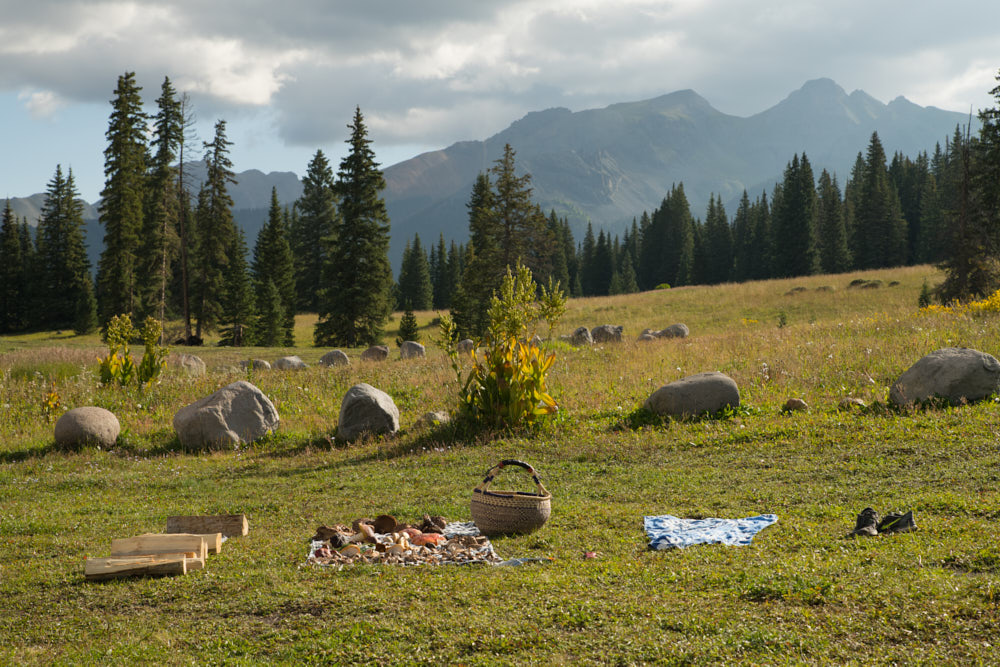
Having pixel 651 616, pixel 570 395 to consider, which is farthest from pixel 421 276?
pixel 651 616

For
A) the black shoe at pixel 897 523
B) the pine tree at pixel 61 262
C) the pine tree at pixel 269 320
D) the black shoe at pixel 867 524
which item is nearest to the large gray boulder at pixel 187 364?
the black shoe at pixel 867 524

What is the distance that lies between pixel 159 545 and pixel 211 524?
33.2 inches

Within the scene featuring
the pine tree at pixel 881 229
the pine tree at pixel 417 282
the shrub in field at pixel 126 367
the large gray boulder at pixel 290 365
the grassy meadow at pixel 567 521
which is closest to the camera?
the grassy meadow at pixel 567 521

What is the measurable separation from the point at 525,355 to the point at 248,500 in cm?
505

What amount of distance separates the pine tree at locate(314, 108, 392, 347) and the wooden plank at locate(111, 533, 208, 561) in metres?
31.4

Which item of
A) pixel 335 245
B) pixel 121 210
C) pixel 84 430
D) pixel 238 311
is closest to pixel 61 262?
pixel 121 210

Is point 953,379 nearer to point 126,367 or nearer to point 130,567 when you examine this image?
point 130,567

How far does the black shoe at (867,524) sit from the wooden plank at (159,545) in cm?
553

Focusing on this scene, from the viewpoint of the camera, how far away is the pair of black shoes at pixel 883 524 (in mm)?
5863

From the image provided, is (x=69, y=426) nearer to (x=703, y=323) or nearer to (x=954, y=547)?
(x=954, y=547)

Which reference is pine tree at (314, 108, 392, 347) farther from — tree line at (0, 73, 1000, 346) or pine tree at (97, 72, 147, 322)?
pine tree at (97, 72, 147, 322)

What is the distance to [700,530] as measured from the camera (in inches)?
253

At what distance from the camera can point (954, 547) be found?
208 inches

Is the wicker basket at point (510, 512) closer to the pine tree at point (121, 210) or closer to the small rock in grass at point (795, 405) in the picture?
the small rock in grass at point (795, 405)
